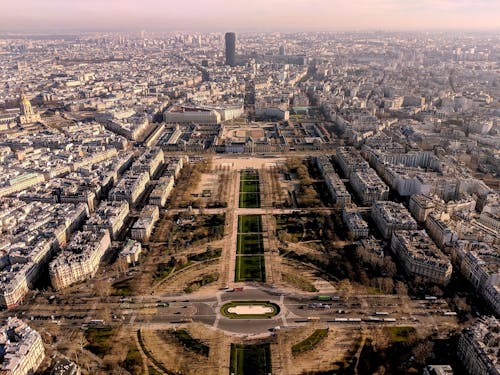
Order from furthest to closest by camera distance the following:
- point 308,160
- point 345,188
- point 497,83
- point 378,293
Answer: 1. point 497,83
2. point 308,160
3. point 345,188
4. point 378,293

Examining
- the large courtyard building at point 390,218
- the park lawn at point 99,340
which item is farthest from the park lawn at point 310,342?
the large courtyard building at point 390,218

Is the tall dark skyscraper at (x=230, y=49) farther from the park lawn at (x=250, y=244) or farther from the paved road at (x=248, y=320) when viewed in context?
the paved road at (x=248, y=320)

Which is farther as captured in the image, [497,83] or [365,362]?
[497,83]

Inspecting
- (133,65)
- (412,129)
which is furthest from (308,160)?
(133,65)

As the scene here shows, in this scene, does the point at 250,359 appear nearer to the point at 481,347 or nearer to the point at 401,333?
the point at 401,333

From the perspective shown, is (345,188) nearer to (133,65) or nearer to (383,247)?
(383,247)

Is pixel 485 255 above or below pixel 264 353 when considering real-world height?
above
